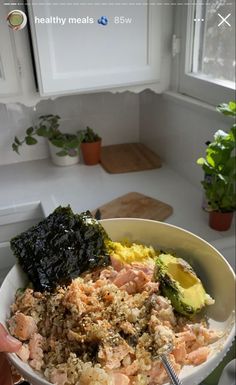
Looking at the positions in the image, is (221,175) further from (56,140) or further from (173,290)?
(56,140)

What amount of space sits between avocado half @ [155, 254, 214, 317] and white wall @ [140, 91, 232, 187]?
1.47 feet

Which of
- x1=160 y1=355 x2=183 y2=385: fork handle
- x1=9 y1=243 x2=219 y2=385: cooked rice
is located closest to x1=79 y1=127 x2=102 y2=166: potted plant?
x1=9 y1=243 x2=219 y2=385: cooked rice

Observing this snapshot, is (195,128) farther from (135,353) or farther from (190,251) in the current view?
(135,353)

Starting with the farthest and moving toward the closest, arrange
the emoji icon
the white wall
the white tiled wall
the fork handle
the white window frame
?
the white tiled wall
the white wall
the white window frame
the emoji icon
the fork handle

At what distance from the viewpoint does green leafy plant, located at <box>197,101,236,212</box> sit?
2.28 feet

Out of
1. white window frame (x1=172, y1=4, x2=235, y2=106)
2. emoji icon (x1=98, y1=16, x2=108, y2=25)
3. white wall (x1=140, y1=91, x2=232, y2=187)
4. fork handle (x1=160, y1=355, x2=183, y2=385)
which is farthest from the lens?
white wall (x1=140, y1=91, x2=232, y2=187)

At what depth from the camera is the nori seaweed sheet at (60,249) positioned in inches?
19.7

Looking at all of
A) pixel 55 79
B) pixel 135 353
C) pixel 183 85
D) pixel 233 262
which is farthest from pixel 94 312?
→ pixel 183 85

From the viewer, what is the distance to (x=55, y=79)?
832 millimetres

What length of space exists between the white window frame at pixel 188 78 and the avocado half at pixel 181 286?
47 centimetres

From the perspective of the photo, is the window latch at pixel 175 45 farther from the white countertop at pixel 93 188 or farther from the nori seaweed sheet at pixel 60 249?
the nori seaweed sheet at pixel 60 249

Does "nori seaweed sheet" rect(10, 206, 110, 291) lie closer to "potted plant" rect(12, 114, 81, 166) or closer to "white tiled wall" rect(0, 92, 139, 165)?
"potted plant" rect(12, 114, 81, 166)

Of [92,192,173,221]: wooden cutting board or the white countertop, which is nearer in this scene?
the white countertop

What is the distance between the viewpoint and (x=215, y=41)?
693 mm
